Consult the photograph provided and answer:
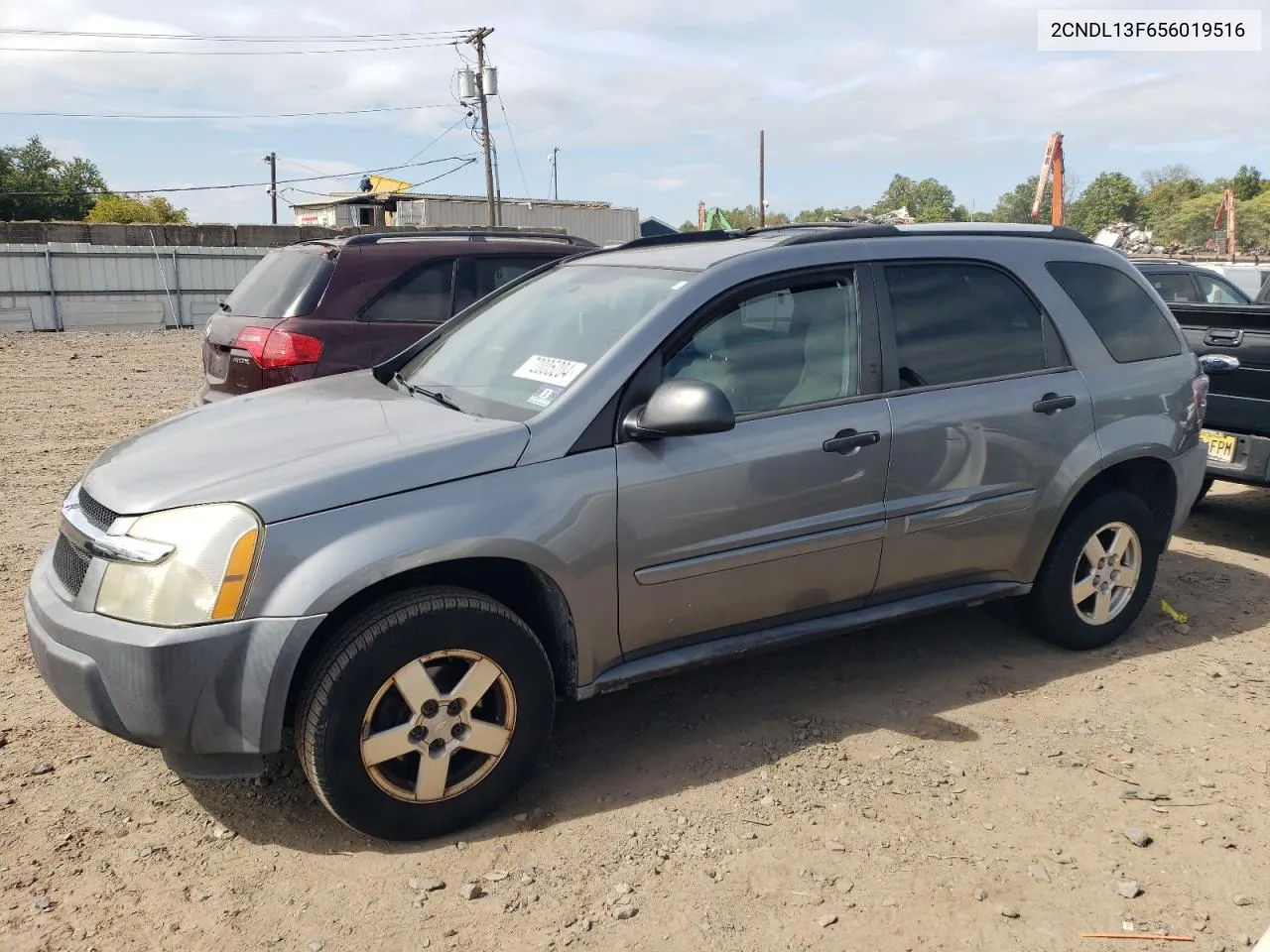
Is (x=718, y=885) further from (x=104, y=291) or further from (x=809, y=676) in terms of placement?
(x=104, y=291)

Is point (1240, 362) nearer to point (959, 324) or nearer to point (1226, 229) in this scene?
point (959, 324)

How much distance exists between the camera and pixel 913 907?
9.23ft

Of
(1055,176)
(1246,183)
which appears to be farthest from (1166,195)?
(1055,176)

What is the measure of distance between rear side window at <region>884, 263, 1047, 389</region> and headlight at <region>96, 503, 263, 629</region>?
238cm

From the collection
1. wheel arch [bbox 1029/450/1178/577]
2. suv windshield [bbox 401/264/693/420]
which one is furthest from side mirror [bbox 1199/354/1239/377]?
suv windshield [bbox 401/264/693/420]

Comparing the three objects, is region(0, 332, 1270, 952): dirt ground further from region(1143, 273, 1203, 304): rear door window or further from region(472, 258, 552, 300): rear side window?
region(1143, 273, 1203, 304): rear door window

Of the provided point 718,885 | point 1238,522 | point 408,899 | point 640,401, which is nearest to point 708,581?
point 640,401

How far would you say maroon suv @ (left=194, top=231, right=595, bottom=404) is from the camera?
635cm

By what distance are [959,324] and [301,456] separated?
253 centimetres

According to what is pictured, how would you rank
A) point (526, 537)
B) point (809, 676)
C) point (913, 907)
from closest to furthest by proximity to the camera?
point (913, 907)
point (526, 537)
point (809, 676)

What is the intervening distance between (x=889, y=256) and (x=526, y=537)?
187 cm

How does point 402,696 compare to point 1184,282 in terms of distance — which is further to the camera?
point 1184,282

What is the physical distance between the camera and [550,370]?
3.56 meters

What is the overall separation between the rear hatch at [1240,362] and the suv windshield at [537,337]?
4038 millimetres
